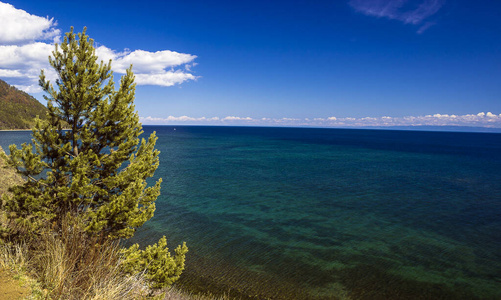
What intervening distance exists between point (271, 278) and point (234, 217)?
1161cm

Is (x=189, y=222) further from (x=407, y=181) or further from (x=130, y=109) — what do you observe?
(x=407, y=181)

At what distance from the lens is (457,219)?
28.6 m

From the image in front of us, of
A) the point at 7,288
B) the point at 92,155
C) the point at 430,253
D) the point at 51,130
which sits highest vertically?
→ the point at 51,130

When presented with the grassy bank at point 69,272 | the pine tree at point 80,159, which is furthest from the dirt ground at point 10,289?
the pine tree at point 80,159

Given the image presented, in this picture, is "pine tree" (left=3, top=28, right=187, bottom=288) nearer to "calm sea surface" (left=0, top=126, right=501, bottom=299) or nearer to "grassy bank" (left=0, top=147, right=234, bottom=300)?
"grassy bank" (left=0, top=147, right=234, bottom=300)

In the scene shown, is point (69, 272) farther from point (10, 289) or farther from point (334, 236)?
point (334, 236)

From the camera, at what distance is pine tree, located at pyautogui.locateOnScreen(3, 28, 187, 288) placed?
37.3 ft

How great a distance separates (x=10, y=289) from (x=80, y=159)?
5.27m

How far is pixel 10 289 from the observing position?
7.61 m

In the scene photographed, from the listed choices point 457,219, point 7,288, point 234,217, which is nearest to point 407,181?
point 457,219

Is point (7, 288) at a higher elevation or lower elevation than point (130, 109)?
lower

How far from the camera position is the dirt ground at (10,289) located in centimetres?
731

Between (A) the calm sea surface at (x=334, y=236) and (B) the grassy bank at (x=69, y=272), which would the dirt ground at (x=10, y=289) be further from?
(A) the calm sea surface at (x=334, y=236)

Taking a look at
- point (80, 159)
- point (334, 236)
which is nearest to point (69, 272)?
point (80, 159)
